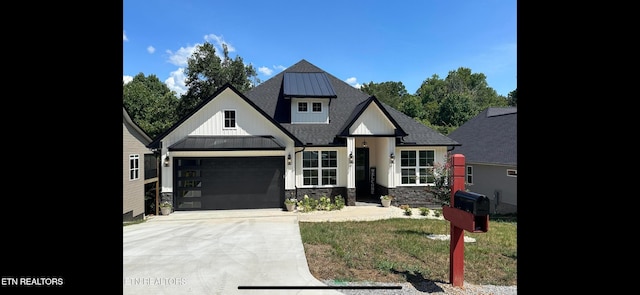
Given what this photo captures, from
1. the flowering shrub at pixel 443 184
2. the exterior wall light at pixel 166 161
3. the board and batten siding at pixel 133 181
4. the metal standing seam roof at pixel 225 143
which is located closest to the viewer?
the flowering shrub at pixel 443 184

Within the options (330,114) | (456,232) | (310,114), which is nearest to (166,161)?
(310,114)

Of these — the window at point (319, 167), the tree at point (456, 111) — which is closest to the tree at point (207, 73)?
the window at point (319, 167)

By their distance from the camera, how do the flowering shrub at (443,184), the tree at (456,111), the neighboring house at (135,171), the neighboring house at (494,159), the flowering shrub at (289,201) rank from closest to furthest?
the flowering shrub at (443,184)
the neighboring house at (135,171)
the flowering shrub at (289,201)
the neighboring house at (494,159)
the tree at (456,111)

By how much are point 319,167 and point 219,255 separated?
8068 mm

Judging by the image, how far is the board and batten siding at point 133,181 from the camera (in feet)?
38.4

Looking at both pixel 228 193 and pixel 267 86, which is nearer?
pixel 228 193

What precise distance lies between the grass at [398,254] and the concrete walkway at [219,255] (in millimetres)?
530

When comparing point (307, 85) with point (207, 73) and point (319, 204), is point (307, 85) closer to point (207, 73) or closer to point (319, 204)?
point (319, 204)

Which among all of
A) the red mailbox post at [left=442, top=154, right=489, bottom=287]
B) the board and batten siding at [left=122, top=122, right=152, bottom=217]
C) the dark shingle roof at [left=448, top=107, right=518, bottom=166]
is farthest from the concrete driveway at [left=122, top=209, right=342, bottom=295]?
the dark shingle roof at [left=448, top=107, right=518, bottom=166]

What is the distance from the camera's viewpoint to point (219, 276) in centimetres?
571

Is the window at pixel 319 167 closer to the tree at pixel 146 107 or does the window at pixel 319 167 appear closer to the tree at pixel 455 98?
the tree at pixel 146 107
